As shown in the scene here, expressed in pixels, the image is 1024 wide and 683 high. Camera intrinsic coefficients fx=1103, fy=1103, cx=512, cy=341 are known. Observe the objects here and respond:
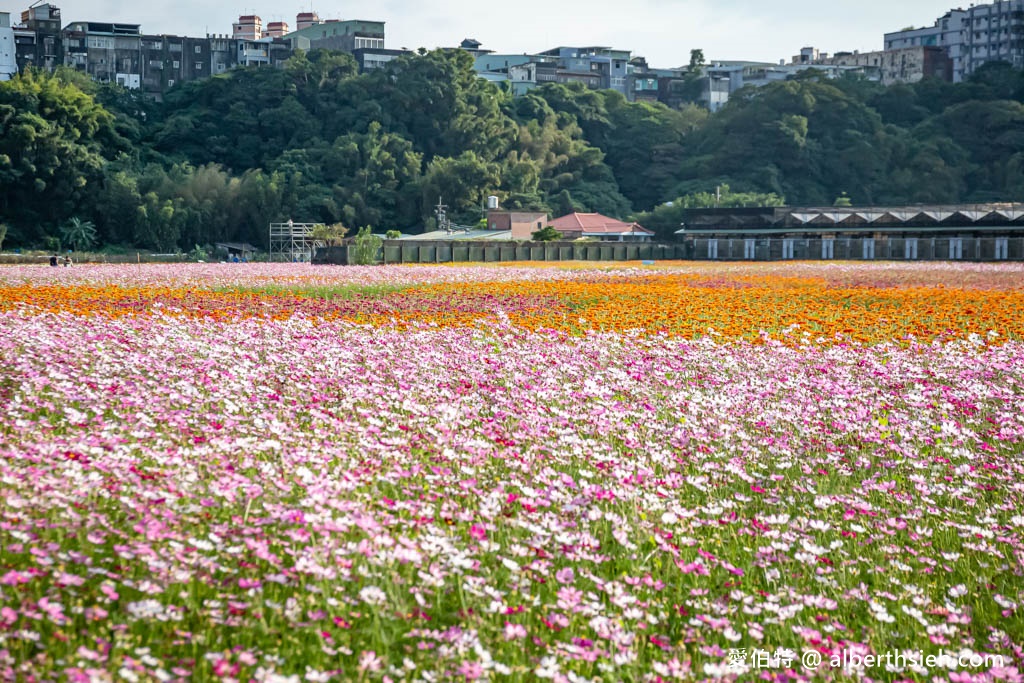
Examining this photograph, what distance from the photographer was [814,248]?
208 ft

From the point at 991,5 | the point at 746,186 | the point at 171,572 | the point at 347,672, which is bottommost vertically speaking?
the point at 347,672

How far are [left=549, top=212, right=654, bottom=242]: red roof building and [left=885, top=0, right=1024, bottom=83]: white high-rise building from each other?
69247 mm

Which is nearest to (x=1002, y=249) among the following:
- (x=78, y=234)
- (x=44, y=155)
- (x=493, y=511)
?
(x=493, y=511)

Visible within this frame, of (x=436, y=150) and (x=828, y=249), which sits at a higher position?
(x=436, y=150)

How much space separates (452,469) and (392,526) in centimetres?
150

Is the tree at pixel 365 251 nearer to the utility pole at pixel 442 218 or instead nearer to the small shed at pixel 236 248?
the utility pole at pixel 442 218

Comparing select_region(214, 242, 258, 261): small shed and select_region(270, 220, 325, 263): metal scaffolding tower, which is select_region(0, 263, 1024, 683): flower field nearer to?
select_region(270, 220, 325, 263): metal scaffolding tower

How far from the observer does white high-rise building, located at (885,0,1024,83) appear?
446 feet

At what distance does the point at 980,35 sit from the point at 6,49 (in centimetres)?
11358

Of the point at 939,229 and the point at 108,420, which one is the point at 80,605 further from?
the point at 939,229

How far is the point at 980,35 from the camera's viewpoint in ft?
453

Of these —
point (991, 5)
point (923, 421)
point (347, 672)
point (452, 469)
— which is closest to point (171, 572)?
point (347, 672)

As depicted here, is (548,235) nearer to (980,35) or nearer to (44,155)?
(44,155)

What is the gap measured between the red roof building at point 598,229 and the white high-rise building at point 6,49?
62.2 m
